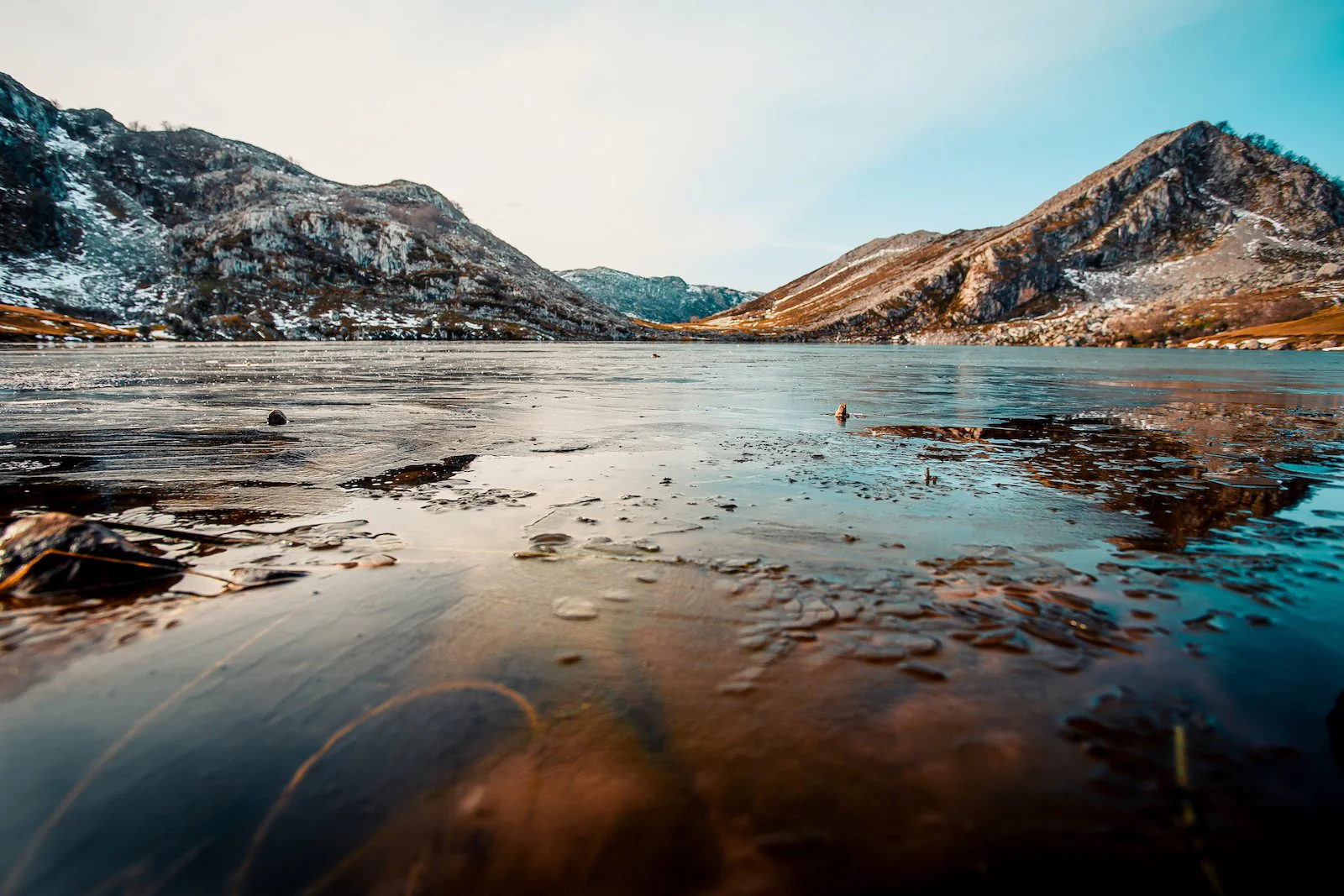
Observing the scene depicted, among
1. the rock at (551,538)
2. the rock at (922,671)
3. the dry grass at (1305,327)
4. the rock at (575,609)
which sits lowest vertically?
the rock at (575,609)

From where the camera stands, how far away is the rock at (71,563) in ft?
25.5

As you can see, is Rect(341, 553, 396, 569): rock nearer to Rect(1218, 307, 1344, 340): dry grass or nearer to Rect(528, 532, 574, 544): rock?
Rect(528, 532, 574, 544): rock

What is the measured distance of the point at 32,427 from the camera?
20.2 m

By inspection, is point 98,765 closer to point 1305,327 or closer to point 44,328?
point 44,328

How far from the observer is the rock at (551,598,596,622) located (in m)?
6.93

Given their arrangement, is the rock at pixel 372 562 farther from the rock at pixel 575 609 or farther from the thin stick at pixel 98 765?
the rock at pixel 575 609

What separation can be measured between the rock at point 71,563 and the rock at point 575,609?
5.70 metres

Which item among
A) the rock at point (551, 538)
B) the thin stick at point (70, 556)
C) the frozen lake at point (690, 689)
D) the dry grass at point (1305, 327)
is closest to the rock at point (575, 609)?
the frozen lake at point (690, 689)

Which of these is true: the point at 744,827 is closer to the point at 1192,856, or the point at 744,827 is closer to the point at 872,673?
the point at 872,673

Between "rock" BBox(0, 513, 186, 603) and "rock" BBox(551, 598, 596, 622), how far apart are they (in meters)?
5.70

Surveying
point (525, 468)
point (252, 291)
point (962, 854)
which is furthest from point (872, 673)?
point (252, 291)

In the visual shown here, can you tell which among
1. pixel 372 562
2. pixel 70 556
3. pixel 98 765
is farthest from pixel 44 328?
pixel 98 765

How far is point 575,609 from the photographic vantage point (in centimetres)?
714

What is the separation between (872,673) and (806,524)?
4.63 m
